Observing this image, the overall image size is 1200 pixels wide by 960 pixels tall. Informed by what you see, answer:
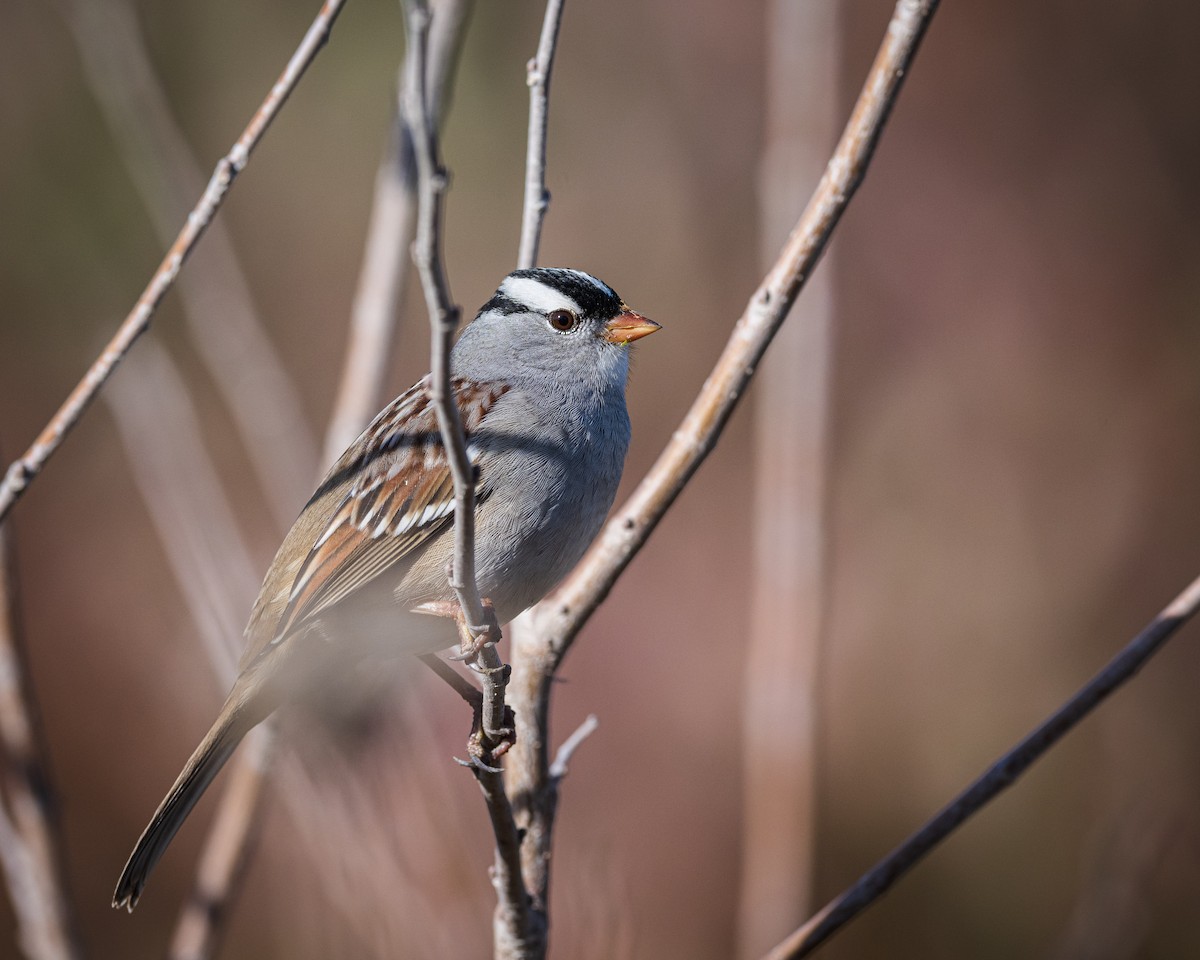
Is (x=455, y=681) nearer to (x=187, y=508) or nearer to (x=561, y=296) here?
(x=187, y=508)

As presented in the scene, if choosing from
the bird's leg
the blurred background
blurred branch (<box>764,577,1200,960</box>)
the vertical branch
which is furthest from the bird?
the blurred background

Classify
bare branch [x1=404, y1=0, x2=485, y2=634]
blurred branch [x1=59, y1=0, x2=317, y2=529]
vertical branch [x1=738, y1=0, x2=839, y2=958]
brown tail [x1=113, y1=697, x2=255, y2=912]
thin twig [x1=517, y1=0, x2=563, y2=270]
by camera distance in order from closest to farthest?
1. bare branch [x1=404, y1=0, x2=485, y2=634]
2. thin twig [x1=517, y1=0, x2=563, y2=270]
3. brown tail [x1=113, y1=697, x2=255, y2=912]
4. blurred branch [x1=59, y1=0, x2=317, y2=529]
5. vertical branch [x1=738, y1=0, x2=839, y2=958]

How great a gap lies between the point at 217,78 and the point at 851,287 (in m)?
3.39

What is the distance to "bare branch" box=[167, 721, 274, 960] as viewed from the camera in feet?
8.17

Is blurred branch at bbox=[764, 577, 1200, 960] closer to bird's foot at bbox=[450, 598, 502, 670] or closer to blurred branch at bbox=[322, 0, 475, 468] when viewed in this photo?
bird's foot at bbox=[450, 598, 502, 670]

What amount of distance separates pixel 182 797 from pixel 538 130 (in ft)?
4.69

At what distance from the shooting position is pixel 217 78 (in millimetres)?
5887

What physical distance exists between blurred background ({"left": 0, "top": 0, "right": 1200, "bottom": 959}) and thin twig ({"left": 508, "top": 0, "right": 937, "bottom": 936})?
8.91ft

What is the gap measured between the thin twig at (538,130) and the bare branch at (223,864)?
1.29 m

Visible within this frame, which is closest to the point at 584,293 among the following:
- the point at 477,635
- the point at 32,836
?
the point at 477,635

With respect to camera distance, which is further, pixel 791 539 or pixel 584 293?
pixel 791 539

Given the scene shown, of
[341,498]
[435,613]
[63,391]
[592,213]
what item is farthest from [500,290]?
[63,391]

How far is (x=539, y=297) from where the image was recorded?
276 cm

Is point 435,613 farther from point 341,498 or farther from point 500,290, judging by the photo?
point 500,290
